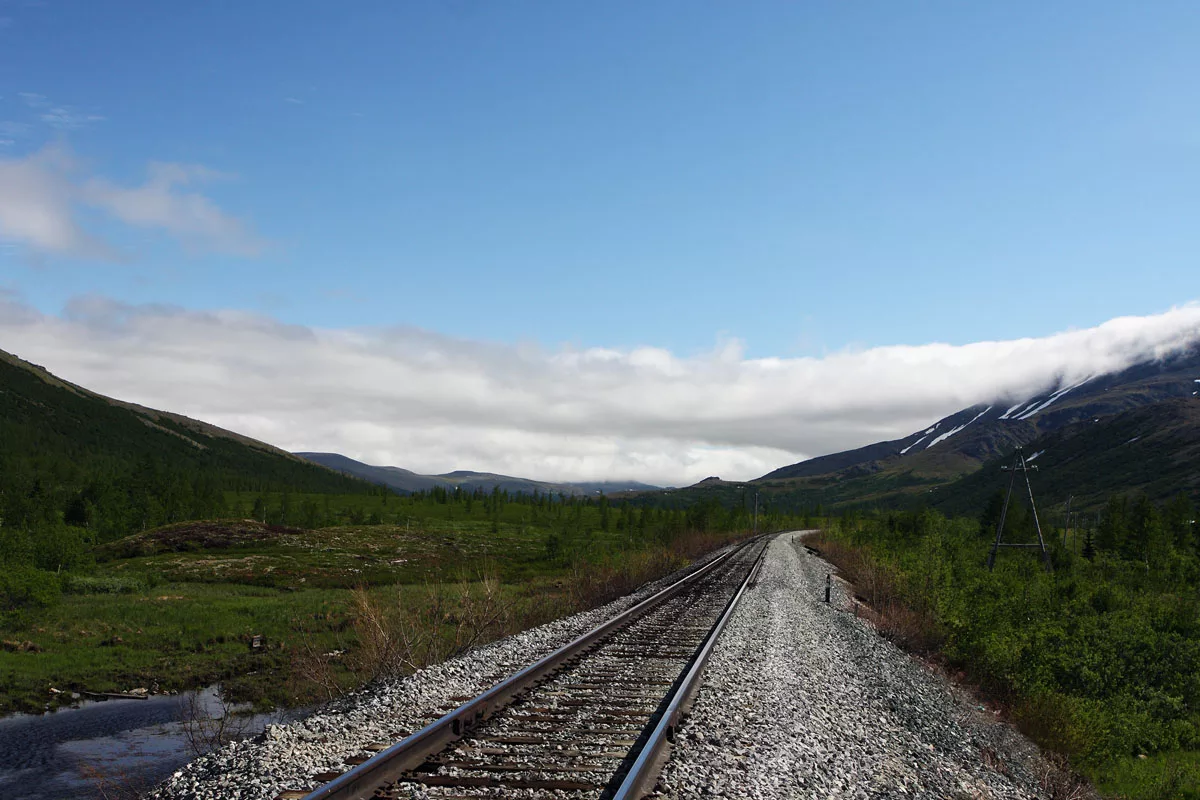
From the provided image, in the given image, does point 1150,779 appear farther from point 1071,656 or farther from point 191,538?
point 191,538

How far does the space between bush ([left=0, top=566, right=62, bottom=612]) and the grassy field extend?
0.38 m

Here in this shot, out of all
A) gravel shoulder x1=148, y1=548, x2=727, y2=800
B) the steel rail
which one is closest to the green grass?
the steel rail

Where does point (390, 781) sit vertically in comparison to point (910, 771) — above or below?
above

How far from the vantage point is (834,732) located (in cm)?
903

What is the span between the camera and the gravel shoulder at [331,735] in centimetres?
638

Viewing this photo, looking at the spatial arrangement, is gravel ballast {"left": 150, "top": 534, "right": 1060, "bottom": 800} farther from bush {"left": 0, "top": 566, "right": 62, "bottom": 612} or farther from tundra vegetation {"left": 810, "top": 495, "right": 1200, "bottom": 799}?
bush {"left": 0, "top": 566, "right": 62, "bottom": 612}

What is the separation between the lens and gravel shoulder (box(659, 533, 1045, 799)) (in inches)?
283

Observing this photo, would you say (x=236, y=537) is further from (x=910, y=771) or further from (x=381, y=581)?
(x=910, y=771)

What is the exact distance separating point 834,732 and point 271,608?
1370 inches

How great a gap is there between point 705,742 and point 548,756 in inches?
72.1

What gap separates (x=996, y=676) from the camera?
53.6ft

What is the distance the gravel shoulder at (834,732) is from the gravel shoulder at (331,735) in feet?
10.1

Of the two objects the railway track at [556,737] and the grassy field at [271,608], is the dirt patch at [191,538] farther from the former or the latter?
the railway track at [556,737]

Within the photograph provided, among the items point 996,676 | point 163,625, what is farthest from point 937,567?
point 163,625
